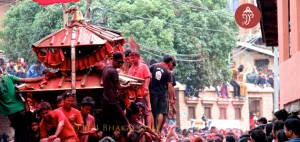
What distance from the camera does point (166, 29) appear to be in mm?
49312

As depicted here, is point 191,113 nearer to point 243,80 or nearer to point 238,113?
point 243,80

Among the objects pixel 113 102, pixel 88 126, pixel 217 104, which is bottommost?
pixel 88 126

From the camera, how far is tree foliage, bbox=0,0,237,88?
47094 mm

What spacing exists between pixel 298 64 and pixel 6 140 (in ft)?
55.5

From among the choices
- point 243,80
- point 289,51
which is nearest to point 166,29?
point 243,80

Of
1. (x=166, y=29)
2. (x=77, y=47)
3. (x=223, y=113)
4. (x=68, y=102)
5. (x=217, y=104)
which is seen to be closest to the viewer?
(x=68, y=102)

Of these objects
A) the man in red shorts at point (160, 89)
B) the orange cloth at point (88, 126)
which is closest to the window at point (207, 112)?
the man in red shorts at point (160, 89)

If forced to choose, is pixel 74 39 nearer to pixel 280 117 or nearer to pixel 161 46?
pixel 280 117

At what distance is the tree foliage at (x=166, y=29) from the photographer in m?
47.1

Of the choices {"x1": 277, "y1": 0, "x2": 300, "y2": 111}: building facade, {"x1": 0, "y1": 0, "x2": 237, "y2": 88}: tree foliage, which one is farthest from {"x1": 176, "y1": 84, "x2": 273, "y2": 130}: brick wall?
{"x1": 277, "y1": 0, "x2": 300, "y2": 111}: building facade

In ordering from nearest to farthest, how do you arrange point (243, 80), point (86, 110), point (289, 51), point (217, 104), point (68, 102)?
point (68, 102), point (86, 110), point (289, 51), point (243, 80), point (217, 104)

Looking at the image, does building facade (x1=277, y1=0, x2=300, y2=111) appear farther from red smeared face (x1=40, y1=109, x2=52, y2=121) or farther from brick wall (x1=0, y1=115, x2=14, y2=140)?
brick wall (x1=0, y1=115, x2=14, y2=140)

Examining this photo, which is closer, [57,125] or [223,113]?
[57,125]

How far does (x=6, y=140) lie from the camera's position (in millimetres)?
33531
